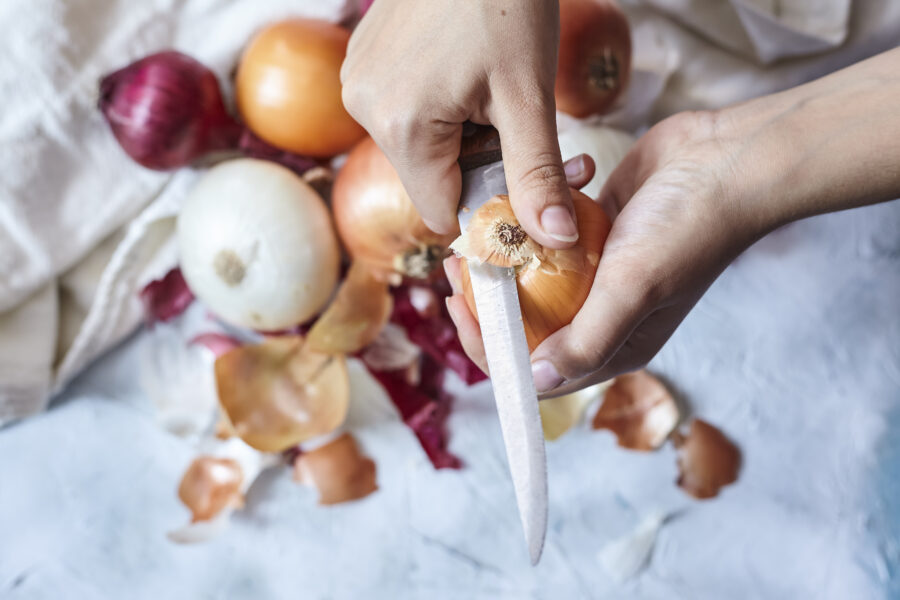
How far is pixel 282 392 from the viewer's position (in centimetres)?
92

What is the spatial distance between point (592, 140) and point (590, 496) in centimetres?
48

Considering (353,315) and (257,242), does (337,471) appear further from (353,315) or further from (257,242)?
(257,242)

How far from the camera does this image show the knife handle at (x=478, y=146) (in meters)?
0.58

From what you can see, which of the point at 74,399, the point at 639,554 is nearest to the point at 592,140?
the point at 639,554

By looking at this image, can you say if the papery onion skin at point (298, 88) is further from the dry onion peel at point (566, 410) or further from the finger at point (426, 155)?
the dry onion peel at point (566, 410)

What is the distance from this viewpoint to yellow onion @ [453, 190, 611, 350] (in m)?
0.54

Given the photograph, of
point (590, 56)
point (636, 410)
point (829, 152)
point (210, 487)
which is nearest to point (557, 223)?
point (829, 152)

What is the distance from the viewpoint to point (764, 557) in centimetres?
91

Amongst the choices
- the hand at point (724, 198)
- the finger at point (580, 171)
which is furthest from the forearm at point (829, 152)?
the finger at point (580, 171)

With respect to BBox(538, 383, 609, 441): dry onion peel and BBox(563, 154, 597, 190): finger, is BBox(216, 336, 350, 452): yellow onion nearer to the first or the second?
BBox(538, 383, 609, 441): dry onion peel

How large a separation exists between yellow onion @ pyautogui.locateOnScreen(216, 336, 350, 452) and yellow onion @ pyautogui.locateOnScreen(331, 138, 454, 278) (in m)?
0.16

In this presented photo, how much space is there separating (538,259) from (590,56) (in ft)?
1.30

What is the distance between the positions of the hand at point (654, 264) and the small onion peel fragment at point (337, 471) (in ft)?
1.21

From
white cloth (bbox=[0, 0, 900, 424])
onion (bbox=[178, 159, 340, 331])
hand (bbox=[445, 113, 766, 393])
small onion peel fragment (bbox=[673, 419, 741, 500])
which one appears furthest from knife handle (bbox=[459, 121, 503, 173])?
small onion peel fragment (bbox=[673, 419, 741, 500])
